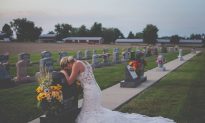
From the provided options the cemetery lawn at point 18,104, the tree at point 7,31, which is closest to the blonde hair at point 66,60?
the cemetery lawn at point 18,104

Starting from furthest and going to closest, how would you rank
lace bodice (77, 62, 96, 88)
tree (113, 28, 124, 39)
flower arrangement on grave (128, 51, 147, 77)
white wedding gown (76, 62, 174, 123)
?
tree (113, 28, 124, 39)
flower arrangement on grave (128, 51, 147, 77)
lace bodice (77, 62, 96, 88)
white wedding gown (76, 62, 174, 123)

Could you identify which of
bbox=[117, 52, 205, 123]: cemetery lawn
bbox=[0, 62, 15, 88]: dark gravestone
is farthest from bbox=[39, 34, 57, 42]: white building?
bbox=[117, 52, 205, 123]: cemetery lawn

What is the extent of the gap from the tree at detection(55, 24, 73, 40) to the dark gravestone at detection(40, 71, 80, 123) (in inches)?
4929

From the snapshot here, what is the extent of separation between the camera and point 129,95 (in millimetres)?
14180

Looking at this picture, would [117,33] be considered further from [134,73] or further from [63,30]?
[134,73]

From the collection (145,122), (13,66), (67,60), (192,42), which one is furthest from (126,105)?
(192,42)

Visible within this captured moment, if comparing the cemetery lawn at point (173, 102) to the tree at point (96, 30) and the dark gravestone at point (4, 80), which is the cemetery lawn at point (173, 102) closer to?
the dark gravestone at point (4, 80)

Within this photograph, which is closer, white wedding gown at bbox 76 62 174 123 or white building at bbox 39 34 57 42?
white wedding gown at bbox 76 62 174 123

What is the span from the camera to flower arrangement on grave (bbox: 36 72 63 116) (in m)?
8.56

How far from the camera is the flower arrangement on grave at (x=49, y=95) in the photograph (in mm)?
8562

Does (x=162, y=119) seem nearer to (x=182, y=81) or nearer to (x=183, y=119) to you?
(x=183, y=119)

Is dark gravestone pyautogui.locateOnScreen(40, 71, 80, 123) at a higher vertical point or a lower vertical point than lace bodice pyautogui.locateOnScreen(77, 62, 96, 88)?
lower

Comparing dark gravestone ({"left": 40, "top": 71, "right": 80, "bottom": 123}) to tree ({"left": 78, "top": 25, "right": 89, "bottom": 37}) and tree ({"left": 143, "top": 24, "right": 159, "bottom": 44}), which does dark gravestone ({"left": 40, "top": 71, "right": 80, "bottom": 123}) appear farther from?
tree ({"left": 78, "top": 25, "right": 89, "bottom": 37})

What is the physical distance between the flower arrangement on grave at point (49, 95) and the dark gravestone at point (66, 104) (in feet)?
0.34
